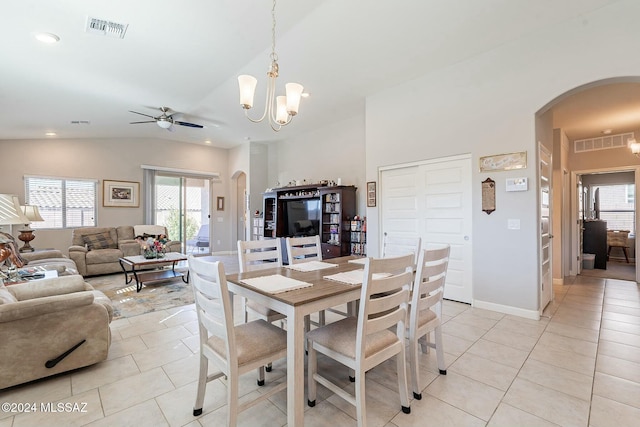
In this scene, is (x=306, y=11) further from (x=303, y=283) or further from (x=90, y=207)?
(x=90, y=207)

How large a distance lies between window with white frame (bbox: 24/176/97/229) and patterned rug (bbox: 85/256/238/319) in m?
1.97

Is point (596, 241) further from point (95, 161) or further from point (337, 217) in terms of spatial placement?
Answer: point (95, 161)

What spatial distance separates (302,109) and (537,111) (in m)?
3.70

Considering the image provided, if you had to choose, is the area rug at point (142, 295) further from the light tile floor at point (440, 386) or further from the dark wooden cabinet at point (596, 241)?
the dark wooden cabinet at point (596, 241)

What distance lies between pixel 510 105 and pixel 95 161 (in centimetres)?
820

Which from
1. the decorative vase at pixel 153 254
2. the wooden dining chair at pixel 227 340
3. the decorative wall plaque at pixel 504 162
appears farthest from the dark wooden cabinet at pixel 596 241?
the decorative vase at pixel 153 254

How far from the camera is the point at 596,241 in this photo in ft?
20.9

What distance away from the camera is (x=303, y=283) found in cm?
185

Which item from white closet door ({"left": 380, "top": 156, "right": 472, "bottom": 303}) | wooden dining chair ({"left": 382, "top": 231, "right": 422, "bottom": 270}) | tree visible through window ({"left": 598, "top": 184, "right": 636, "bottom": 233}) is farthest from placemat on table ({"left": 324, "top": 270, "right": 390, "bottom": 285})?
tree visible through window ({"left": 598, "top": 184, "right": 636, "bottom": 233})

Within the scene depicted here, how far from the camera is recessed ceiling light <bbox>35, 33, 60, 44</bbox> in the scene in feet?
9.00

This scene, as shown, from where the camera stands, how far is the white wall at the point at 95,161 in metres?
5.79

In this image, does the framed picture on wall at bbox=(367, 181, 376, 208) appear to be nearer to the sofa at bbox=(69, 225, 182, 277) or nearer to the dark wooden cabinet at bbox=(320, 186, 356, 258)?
the dark wooden cabinet at bbox=(320, 186, 356, 258)

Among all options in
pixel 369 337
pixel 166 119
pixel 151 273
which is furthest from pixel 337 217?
pixel 369 337

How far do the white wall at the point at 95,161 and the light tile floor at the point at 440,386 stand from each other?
16.1 ft
